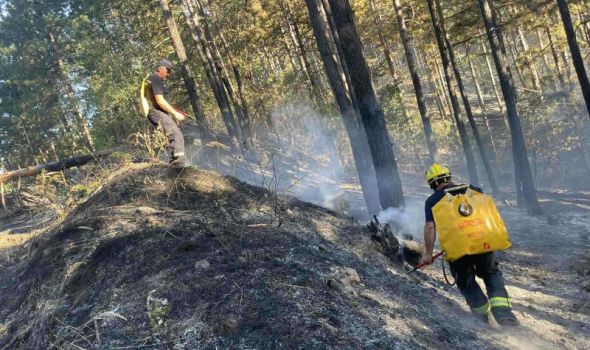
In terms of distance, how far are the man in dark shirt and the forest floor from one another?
1.64ft

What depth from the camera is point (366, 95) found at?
9969 millimetres

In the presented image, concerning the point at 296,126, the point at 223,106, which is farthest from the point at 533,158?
the point at 223,106

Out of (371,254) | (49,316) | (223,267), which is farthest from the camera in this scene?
(371,254)

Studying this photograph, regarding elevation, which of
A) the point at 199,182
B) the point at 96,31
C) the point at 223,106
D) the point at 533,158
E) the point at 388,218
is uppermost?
the point at 96,31

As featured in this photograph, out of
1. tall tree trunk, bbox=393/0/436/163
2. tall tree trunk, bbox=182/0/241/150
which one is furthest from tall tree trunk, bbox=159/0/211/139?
tall tree trunk, bbox=393/0/436/163

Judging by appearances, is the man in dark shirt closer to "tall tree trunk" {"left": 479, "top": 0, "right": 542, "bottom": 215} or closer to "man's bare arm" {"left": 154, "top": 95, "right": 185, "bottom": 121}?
"man's bare arm" {"left": 154, "top": 95, "right": 185, "bottom": 121}

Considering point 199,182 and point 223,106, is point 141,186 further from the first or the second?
point 223,106

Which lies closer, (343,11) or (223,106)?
(343,11)

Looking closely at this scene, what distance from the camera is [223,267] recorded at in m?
4.46

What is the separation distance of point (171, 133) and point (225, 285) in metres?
4.03

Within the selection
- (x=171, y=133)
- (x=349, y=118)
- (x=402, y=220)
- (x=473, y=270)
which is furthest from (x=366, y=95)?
(x=473, y=270)

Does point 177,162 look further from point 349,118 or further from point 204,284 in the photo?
point 349,118

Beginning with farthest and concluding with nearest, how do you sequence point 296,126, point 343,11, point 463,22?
point 296,126
point 463,22
point 343,11

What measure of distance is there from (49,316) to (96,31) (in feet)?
80.9
